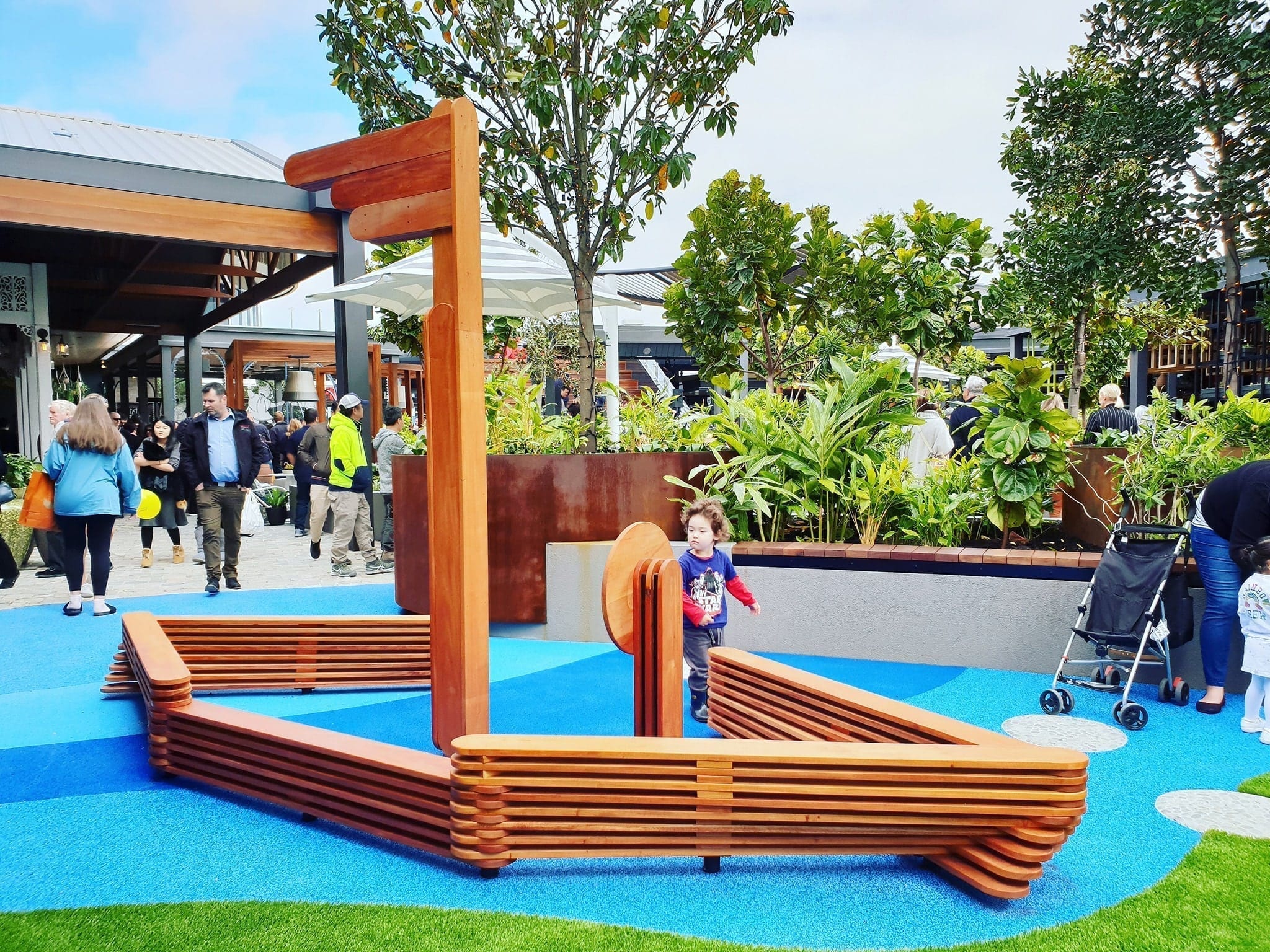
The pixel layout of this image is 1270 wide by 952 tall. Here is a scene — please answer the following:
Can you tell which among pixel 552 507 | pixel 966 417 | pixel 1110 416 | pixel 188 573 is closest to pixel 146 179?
pixel 188 573

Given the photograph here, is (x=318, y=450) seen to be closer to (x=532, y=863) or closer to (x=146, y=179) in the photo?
(x=146, y=179)

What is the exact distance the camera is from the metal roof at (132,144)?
11.1m

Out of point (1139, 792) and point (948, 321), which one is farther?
point (948, 321)

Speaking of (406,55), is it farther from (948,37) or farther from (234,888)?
(948,37)

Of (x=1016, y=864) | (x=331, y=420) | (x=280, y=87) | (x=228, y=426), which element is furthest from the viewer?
(x=280, y=87)

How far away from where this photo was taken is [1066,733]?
15.8 ft

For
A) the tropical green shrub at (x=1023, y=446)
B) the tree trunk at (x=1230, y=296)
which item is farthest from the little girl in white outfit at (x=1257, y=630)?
the tree trunk at (x=1230, y=296)

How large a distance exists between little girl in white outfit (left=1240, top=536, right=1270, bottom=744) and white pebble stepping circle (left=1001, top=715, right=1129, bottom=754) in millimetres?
653

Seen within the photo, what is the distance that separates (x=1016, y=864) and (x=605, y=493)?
455 centimetres

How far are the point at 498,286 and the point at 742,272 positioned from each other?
8.37ft

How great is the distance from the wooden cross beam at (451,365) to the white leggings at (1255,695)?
3.87 m

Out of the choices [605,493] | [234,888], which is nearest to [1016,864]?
[234,888]

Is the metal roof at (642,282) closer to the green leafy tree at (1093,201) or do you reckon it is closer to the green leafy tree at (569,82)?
the green leafy tree at (1093,201)

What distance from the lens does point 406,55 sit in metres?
7.84
